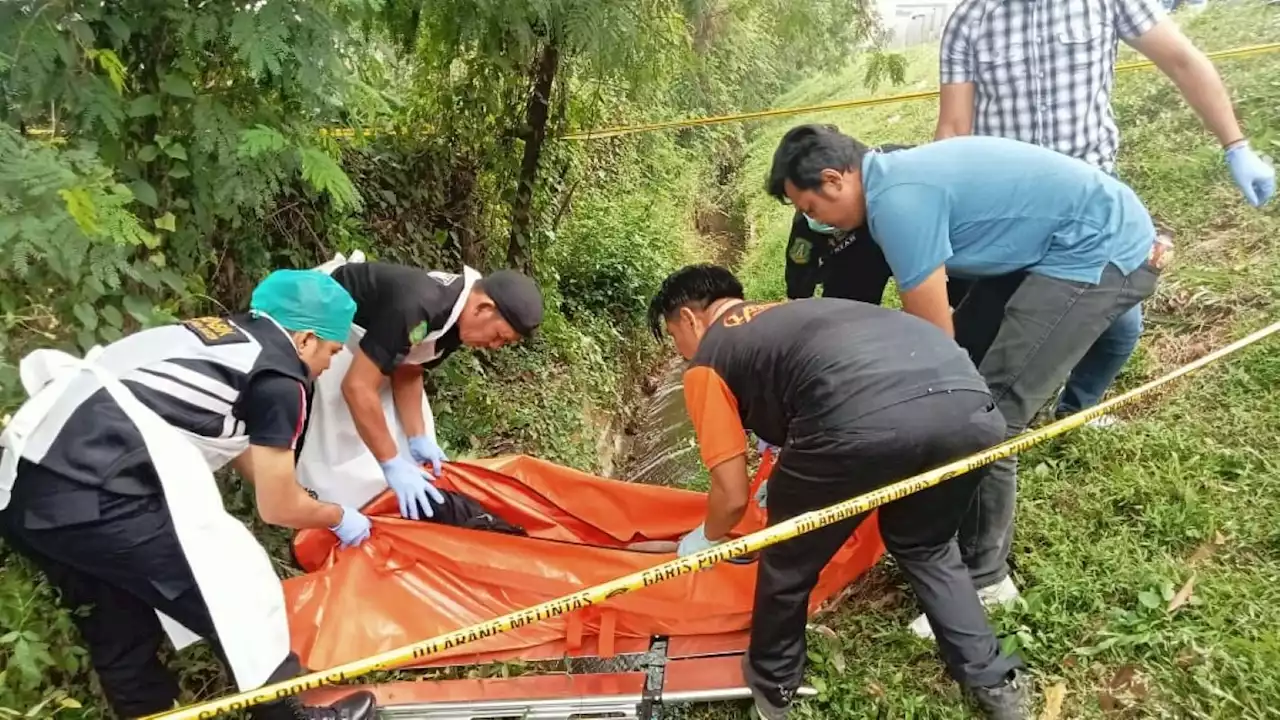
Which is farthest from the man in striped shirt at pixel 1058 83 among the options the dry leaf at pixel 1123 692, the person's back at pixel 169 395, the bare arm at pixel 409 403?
the person's back at pixel 169 395

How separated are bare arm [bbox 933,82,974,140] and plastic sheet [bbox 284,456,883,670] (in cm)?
145

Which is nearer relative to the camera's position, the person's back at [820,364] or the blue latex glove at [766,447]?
the person's back at [820,364]

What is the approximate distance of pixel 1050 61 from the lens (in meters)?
2.69

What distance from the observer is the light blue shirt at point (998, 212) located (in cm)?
216

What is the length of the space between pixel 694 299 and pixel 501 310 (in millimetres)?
709

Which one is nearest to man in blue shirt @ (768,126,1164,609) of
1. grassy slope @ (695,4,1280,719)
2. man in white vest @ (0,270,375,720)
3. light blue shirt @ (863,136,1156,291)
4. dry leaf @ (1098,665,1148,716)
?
light blue shirt @ (863,136,1156,291)

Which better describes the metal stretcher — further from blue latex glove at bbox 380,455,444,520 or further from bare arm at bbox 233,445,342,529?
bare arm at bbox 233,445,342,529

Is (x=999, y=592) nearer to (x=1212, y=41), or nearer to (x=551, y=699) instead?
(x=551, y=699)

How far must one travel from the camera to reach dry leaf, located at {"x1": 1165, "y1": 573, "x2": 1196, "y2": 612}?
2311 mm

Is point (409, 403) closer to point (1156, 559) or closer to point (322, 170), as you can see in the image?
point (322, 170)

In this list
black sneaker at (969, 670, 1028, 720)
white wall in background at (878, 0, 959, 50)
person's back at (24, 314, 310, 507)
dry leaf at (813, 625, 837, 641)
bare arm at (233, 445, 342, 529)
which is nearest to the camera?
person's back at (24, 314, 310, 507)

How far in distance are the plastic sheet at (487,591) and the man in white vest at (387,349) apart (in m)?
0.15

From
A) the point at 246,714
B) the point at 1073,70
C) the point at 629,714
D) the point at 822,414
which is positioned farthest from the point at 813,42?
the point at 246,714

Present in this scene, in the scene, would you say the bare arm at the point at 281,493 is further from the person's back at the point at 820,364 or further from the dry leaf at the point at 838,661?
the dry leaf at the point at 838,661
